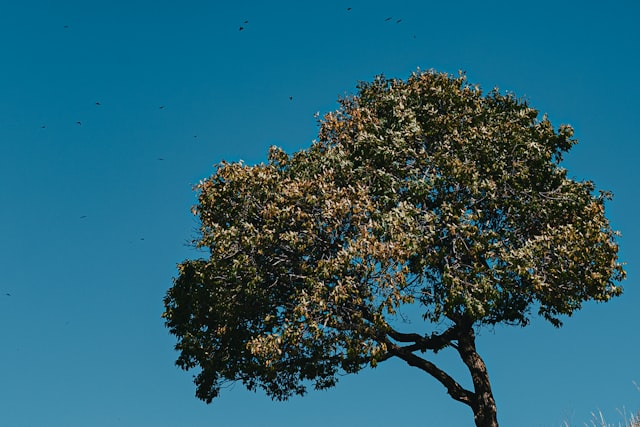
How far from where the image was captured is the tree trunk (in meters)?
29.3

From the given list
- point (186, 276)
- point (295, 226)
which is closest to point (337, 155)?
point (295, 226)

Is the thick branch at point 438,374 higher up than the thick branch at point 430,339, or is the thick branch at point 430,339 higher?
the thick branch at point 430,339

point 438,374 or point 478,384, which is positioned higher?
point 438,374

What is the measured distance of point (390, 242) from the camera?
25.8 metres

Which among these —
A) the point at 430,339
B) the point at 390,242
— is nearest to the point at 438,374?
the point at 430,339

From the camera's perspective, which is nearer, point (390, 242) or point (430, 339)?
point (390, 242)

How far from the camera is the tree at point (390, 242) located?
2623 centimetres

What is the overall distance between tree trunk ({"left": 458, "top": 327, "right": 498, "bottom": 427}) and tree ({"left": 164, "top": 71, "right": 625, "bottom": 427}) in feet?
0.18

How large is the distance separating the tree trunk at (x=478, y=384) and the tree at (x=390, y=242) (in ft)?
0.18

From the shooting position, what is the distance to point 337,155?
28.8 m

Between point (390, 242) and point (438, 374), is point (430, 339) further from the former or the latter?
point (390, 242)

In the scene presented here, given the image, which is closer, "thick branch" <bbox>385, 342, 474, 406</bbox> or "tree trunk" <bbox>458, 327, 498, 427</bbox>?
"tree trunk" <bbox>458, 327, 498, 427</bbox>

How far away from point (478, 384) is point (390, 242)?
7.91 metres

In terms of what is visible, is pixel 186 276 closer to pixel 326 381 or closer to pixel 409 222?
pixel 326 381
